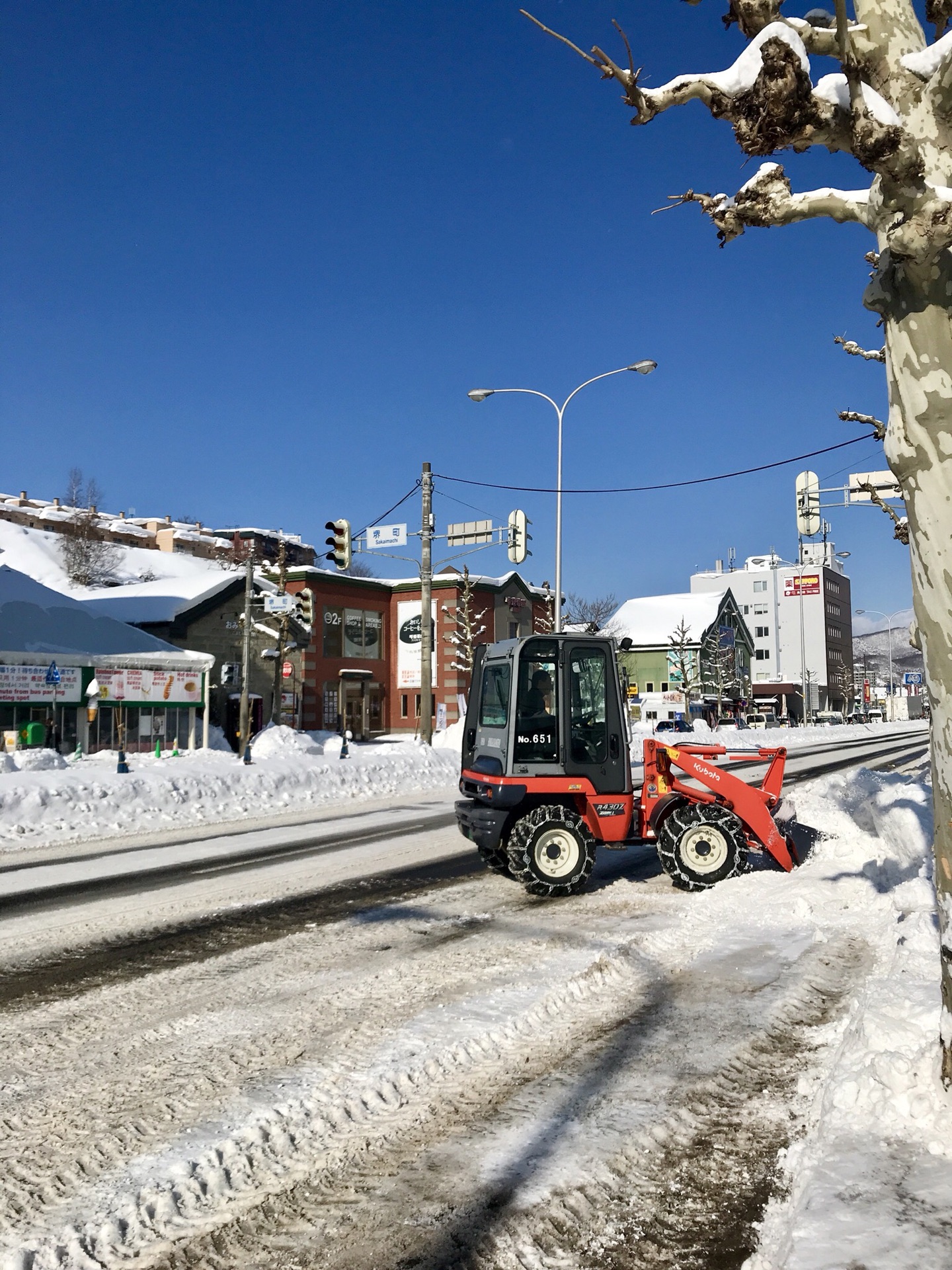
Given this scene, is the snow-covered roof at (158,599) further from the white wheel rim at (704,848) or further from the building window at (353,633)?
the white wheel rim at (704,848)

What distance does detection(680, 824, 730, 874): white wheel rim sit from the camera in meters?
9.34

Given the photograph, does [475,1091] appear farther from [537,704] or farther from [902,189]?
[537,704]

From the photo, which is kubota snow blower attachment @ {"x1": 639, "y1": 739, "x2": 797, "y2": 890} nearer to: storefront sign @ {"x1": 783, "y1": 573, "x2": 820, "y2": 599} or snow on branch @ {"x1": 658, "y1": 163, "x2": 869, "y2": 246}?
snow on branch @ {"x1": 658, "y1": 163, "x2": 869, "y2": 246}

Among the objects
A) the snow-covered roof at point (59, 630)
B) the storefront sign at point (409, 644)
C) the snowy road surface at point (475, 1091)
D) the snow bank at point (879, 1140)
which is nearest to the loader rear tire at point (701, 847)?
the snowy road surface at point (475, 1091)

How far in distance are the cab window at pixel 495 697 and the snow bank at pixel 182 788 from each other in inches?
278

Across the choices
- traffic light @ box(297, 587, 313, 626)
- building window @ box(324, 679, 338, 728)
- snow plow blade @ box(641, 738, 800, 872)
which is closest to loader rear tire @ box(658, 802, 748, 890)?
snow plow blade @ box(641, 738, 800, 872)

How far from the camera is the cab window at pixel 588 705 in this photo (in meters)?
9.51

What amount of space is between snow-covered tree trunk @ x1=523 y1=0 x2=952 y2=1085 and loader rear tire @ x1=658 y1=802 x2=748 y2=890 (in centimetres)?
548

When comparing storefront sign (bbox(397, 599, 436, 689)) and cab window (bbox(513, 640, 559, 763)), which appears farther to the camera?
storefront sign (bbox(397, 599, 436, 689))

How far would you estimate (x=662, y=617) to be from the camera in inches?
3248

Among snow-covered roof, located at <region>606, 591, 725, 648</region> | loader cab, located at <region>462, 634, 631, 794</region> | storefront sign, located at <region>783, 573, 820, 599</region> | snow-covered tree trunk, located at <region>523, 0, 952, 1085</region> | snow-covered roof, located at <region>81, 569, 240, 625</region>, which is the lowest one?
loader cab, located at <region>462, 634, 631, 794</region>

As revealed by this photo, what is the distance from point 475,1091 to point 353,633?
46180 millimetres

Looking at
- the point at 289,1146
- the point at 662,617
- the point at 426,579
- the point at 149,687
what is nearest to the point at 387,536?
the point at 426,579

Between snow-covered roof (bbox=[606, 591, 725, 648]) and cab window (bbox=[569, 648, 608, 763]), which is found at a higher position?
snow-covered roof (bbox=[606, 591, 725, 648])
